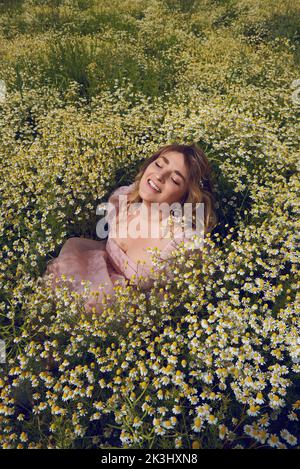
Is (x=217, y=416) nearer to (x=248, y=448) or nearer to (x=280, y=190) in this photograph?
(x=248, y=448)

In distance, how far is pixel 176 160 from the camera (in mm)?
3760

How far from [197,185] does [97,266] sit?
4.45 ft

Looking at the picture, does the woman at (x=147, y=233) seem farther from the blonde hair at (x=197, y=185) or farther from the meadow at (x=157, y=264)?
the meadow at (x=157, y=264)

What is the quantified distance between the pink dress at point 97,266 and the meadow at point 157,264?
7.4 inches

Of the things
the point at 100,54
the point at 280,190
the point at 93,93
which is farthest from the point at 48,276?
the point at 100,54

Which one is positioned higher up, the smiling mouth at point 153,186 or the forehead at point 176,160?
the forehead at point 176,160

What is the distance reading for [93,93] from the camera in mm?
7098

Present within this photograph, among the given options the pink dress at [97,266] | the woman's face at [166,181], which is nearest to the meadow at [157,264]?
the pink dress at [97,266]

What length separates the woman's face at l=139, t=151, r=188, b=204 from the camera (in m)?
3.67

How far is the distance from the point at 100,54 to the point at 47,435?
8.08 meters

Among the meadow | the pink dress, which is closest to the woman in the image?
the pink dress

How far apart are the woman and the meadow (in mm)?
265

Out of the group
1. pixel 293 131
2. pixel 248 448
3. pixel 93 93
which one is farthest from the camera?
pixel 93 93

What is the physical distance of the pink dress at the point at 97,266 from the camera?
330cm
